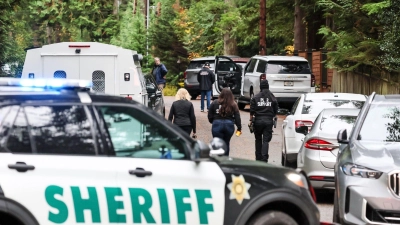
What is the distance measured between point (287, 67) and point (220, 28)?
63.8ft

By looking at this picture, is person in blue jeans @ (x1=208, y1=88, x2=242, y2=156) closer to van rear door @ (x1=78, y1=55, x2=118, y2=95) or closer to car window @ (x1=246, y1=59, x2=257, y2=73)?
van rear door @ (x1=78, y1=55, x2=118, y2=95)

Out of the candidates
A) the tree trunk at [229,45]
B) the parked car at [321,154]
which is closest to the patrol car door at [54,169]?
the parked car at [321,154]

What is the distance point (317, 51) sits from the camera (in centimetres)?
3984

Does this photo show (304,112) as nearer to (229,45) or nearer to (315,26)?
(315,26)

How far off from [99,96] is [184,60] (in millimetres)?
48655

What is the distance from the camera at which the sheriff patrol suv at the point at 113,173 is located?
7.14 metres

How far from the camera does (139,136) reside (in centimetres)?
752

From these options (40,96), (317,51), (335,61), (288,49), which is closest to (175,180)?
(40,96)

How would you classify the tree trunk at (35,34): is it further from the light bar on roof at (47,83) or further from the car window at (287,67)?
the light bar on roof at (47,83)

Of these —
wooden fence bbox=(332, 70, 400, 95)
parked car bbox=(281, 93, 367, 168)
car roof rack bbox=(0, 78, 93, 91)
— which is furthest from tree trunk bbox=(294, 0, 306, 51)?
car roof rack bbox=(0, 78, 93, 91)

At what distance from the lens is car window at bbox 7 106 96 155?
23.8ft

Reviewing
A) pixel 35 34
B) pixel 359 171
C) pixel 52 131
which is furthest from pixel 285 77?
pixel 35 34

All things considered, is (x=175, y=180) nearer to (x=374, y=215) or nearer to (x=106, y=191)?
(x=106, y=191)

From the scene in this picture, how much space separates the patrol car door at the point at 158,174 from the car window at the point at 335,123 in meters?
5.71
